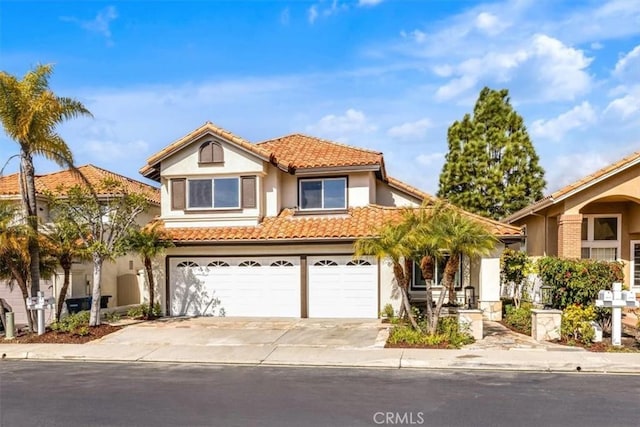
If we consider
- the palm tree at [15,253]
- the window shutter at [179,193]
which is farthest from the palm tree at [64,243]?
the window shutter at [179,193]

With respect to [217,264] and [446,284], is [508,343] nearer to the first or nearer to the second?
→ [446,284]

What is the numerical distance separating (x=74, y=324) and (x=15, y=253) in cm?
265

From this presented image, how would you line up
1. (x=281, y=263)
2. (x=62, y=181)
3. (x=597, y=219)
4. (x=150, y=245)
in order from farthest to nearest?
(x=62, y=181) → (x=597, y=219) → (x=281, y=263) → (x=150, y=245)

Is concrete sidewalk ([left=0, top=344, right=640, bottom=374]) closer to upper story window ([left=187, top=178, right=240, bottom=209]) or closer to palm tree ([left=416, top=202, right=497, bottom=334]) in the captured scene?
palm tree ([left=416, top=202, right=497, bottom=334])

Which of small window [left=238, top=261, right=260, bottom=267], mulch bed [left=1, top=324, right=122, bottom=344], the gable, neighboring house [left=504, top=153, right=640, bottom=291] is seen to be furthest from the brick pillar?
mulch bed [left=1, top=324, right=122, bottom=344]

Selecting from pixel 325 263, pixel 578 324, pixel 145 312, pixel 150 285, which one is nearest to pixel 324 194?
pixel 325 263

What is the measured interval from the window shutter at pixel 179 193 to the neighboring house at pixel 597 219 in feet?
43.4

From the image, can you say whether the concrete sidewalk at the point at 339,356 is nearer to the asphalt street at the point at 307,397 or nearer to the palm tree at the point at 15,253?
the asphalt street at the point at 307,397

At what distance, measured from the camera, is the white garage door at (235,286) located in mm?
17828

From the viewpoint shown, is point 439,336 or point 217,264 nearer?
point 439,336

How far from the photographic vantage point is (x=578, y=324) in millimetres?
12820

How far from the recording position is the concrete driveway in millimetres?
13664

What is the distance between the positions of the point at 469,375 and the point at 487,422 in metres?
2.89

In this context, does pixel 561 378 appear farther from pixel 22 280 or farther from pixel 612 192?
pixel 22 280
